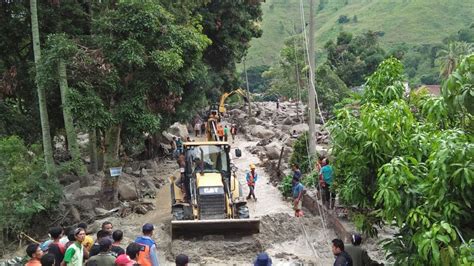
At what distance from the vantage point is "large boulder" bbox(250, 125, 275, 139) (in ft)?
114

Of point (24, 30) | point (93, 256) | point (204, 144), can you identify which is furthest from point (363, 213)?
point (24, 30)

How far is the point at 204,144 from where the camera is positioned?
13453 mm

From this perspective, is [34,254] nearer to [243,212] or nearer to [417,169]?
[417,169]

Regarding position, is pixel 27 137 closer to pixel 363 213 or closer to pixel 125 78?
Result: pixel 125 78

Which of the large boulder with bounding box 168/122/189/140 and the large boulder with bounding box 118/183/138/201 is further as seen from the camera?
the large boulder with bounding box 168/122/189/140

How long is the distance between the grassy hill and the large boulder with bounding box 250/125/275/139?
53957mm

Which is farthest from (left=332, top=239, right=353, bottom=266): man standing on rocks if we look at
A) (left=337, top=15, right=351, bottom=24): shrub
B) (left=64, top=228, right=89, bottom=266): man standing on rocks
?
(left=337, top=15, right=351, bottom=24): shrub

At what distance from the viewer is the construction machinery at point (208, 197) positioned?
38.7 ft

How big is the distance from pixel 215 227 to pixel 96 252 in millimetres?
5294

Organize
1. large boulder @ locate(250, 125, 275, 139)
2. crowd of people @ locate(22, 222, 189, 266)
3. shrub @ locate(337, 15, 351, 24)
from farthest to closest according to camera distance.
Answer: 1. shrub @ locate(337, 15, 351, 24)
2. large boulder @ locate(250, 125, 275, 139)
3. crowd of people @ locate(22, 222, 189, 266)

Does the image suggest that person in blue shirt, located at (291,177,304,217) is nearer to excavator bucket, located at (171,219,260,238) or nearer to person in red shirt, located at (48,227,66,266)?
excavator bucket, located at (171,219,260,238)

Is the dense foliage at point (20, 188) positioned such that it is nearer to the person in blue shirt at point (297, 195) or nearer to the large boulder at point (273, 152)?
the person in blue shirt at point (297, 195)

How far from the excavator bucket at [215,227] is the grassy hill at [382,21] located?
78.3 metres

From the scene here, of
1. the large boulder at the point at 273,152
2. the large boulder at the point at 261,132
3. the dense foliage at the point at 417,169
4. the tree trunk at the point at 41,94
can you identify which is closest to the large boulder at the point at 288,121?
the large boulder at the point at 261,132
